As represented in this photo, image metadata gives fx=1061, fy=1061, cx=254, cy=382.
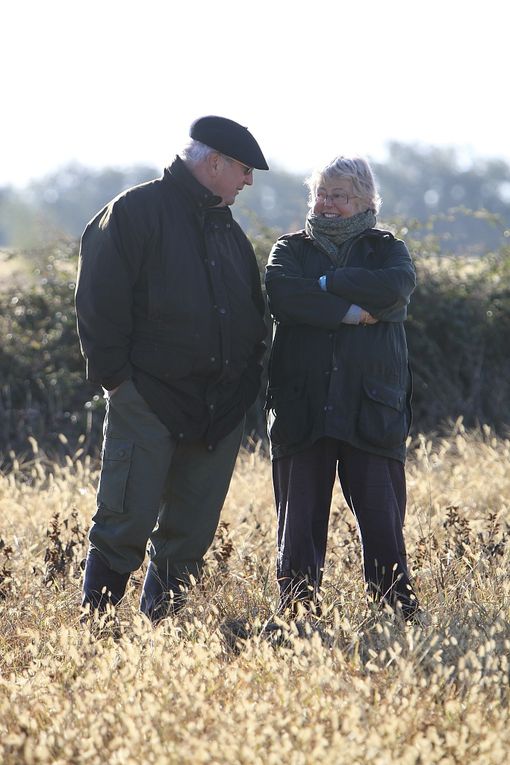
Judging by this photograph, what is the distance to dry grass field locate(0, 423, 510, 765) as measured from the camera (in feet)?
10.00

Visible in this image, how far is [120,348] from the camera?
169 inches

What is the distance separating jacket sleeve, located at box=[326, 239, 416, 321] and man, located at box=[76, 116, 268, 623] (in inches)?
18.8

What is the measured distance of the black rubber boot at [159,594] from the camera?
4480 millimetres

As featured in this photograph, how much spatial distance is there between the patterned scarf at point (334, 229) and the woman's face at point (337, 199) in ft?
0.10

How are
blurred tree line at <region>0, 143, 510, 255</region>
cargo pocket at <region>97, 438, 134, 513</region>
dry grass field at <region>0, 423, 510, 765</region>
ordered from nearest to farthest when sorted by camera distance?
dry grass field at <region>0, 423, 510, 765</region> < cargo pocket at <region>97, 438, 134, 513</region> < blurred tree line at <region>0, 143, 510, 255</region>

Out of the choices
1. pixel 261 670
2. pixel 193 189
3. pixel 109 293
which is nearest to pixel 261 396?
pixel 193 189

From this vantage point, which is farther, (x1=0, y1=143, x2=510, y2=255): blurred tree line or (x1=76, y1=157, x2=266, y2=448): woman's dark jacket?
(x1=0, y1=143, x2=510, y2=255): blurred tree line

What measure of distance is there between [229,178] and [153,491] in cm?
134

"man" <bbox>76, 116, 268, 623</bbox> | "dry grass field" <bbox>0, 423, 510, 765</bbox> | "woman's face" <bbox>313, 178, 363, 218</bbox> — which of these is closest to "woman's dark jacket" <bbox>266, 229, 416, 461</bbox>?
"woman's face" <bbox>313, 178, 363, 218</bbox>

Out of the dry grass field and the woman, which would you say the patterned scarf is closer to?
the woman

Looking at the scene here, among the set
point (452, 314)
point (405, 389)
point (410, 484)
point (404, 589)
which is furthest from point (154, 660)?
point (452, 314)

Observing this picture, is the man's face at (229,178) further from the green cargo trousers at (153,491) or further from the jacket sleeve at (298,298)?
the green cargo trousers at (153,491)

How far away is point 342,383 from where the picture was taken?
4.27m

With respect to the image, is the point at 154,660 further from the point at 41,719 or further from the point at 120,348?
the point at 120,348
